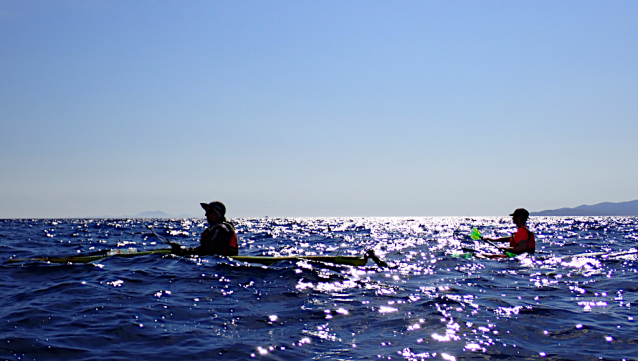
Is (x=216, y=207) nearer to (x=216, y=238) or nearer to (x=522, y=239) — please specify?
(x=216, y=238)

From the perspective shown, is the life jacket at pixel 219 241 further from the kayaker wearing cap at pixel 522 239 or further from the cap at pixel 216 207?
the kayaker wearing cap at pixel 522 239

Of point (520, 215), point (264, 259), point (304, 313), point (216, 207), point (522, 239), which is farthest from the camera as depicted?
point (522, 239)

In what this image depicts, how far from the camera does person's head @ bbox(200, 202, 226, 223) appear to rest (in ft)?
40.7

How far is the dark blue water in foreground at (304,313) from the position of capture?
16.9ft

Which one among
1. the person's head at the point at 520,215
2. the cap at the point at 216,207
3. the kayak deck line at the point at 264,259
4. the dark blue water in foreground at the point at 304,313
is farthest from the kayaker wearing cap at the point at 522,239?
the cap at the point at 216,207

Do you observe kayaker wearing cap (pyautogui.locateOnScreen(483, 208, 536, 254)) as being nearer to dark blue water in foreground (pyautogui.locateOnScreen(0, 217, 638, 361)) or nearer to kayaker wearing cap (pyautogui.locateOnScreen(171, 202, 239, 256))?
dark blue water in foreground (pyautogui.locateOnScreen(0, 217, 638, 361))

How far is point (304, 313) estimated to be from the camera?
7008mm

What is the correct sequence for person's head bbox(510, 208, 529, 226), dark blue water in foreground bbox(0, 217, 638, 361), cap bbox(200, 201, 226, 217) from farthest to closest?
person's head bbox(510, 208, 529, 226) < cap bbox(200, 201, 226, 217) < dark blue water in foreground bbox(0, 217, 638, 361)

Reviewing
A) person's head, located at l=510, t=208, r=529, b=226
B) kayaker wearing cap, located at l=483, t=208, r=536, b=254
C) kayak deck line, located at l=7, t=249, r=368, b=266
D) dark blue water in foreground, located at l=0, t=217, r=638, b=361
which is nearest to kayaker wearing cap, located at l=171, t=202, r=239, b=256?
kayak deck line, located at l=7, t=249, r=368, b=266

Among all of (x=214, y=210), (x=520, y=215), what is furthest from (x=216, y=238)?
(x=520, y=215)

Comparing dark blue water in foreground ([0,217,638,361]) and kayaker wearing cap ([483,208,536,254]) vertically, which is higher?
kayaker wearing cap ([483,208,536,254])

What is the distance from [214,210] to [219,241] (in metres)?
0.92

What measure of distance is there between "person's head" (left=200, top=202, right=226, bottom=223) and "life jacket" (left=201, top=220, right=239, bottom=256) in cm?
22

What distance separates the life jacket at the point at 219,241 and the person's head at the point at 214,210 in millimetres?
224
